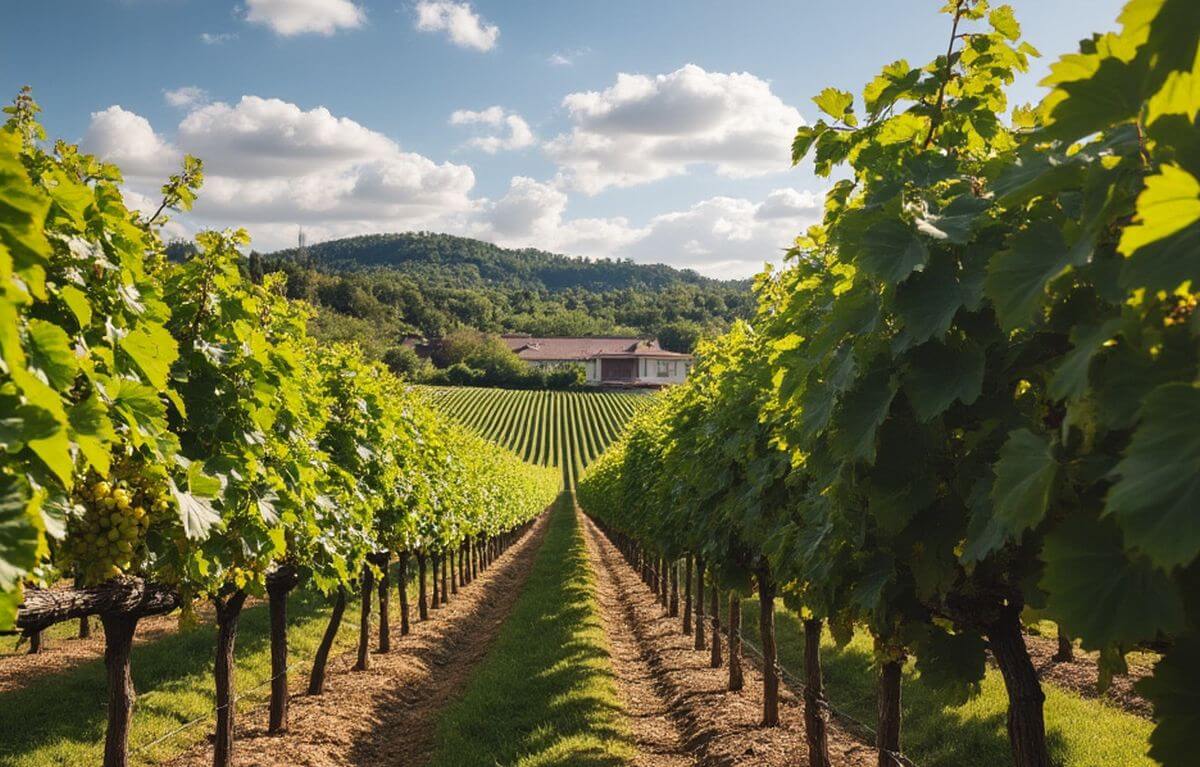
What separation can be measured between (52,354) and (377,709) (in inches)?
430

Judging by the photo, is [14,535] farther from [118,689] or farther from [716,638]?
[716,638]

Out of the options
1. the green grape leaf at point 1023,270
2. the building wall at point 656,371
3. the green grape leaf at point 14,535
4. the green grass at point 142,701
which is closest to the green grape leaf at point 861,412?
the green grape leaf at point 1023,270

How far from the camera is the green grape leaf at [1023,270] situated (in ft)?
7.13

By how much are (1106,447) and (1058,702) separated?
31.5 ft

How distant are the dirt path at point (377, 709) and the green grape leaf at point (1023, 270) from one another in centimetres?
963

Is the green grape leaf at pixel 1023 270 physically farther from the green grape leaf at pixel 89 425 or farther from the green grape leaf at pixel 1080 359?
the green grape leaf at pixel 89 425

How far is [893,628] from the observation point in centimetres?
391

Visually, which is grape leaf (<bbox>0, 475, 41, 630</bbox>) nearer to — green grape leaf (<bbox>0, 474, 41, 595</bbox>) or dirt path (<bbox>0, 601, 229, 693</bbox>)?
green grape leaf (<bbox>0, 474, 41, 595</bbox>)

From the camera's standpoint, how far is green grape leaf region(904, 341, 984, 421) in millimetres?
2820

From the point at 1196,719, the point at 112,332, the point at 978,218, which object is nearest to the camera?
the point at 1196,719

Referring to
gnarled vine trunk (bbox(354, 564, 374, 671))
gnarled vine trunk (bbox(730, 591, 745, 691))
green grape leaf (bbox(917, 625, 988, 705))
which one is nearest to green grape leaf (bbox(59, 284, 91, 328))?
green grape leaf (bbox(917, 625, 988, 705))

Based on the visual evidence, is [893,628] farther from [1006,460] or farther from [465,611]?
[465,611]

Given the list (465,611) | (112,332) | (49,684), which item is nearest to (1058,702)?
(112,332)

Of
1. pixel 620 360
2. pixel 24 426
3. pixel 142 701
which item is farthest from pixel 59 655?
pixel 620 360
